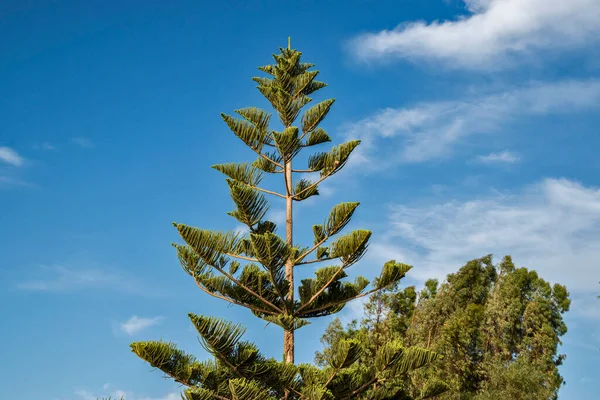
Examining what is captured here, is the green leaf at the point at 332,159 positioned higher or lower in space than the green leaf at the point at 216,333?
higher

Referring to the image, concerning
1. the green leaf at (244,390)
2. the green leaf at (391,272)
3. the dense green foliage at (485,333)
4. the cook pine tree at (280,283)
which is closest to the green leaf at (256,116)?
the cook pine tree at (280,283)

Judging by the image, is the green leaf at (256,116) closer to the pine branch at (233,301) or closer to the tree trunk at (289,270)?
the tree trunk at (289,270)

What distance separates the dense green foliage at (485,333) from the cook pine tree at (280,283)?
10.3m

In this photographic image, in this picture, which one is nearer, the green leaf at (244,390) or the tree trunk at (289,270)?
the green leaf at (244,390)

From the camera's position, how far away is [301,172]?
963cm

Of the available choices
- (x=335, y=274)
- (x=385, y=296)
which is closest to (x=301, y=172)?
(x=335, y=274)

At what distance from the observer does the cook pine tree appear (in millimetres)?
7789

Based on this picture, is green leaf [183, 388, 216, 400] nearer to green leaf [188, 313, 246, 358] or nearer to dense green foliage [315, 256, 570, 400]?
green leaf [188, 313, 246, 358]

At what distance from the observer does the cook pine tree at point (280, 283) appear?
779cm

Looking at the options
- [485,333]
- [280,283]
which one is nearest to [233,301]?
[280,283]

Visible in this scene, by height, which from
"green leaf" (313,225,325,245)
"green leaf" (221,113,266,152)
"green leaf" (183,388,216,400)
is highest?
"green leaf" (221,113,266,152)

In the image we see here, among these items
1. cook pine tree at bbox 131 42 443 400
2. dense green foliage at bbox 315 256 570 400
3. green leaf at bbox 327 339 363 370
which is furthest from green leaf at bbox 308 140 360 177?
dense green foliage at bbox 315 256 570 400

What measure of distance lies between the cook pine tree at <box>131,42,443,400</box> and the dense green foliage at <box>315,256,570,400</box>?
1030 centimetres

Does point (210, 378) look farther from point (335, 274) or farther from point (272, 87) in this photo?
point (272, 87)
